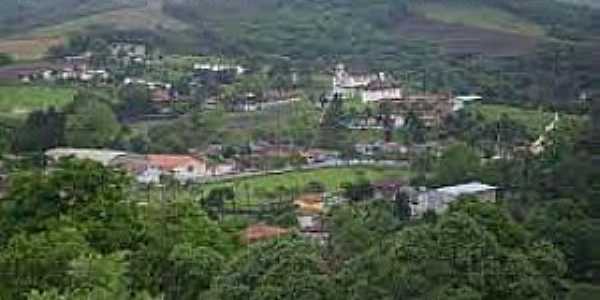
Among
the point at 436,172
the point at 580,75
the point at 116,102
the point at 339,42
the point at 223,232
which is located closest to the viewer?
the point at 223,232

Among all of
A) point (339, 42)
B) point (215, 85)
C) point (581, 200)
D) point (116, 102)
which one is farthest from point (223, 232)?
point (339, 42)

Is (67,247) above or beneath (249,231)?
above

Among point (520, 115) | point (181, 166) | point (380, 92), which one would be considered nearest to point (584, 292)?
point (181, 166)

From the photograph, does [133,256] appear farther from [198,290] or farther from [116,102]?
[116,102]

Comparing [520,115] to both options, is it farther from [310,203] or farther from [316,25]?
[316,25]

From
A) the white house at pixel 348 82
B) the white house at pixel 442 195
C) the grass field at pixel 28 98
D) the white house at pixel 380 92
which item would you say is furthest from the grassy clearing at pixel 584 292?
the white house at pixel 348 82

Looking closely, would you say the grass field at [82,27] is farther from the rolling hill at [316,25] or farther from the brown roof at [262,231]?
the brown roof at [262,231]
